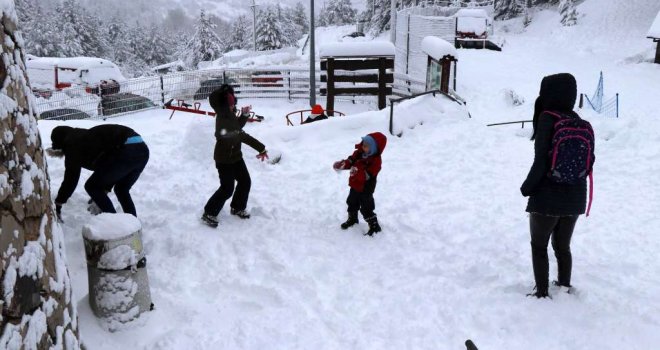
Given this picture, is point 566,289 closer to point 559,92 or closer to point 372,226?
point 559,92

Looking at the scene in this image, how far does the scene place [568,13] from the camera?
1666 inches

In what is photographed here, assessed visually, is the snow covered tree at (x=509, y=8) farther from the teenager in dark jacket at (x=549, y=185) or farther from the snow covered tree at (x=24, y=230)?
the snow covered tree at (x=24, y=230)

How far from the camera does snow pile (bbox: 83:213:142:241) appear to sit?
3.81 meters

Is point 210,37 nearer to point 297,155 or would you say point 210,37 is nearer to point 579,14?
point 579,14

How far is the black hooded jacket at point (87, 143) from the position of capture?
4992 millimetres

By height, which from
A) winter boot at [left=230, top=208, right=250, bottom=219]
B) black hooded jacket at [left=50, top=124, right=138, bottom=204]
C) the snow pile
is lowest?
winter boot at [left=230, top=208, right=250, bottom=219]

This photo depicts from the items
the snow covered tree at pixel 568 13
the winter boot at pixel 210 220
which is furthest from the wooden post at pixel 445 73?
the snow covered tree at pixel 568 13

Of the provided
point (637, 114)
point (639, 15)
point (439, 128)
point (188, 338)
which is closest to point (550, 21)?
point (639, 15)

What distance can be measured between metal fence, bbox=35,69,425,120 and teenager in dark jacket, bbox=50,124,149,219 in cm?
1120

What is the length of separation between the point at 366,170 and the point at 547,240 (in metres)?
2.29

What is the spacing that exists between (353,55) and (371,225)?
10.6 m

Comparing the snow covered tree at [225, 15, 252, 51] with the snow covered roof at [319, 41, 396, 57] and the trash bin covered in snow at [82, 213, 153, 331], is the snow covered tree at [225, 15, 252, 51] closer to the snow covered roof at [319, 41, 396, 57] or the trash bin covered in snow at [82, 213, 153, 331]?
the snow covered roof at [319, 41, 396, 57]

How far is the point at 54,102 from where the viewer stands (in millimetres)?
16219

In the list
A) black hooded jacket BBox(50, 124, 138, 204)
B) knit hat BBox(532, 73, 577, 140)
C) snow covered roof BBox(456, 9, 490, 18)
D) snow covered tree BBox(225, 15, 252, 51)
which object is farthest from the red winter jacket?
snow covered tree BBox(225, 15, 252, 51)
